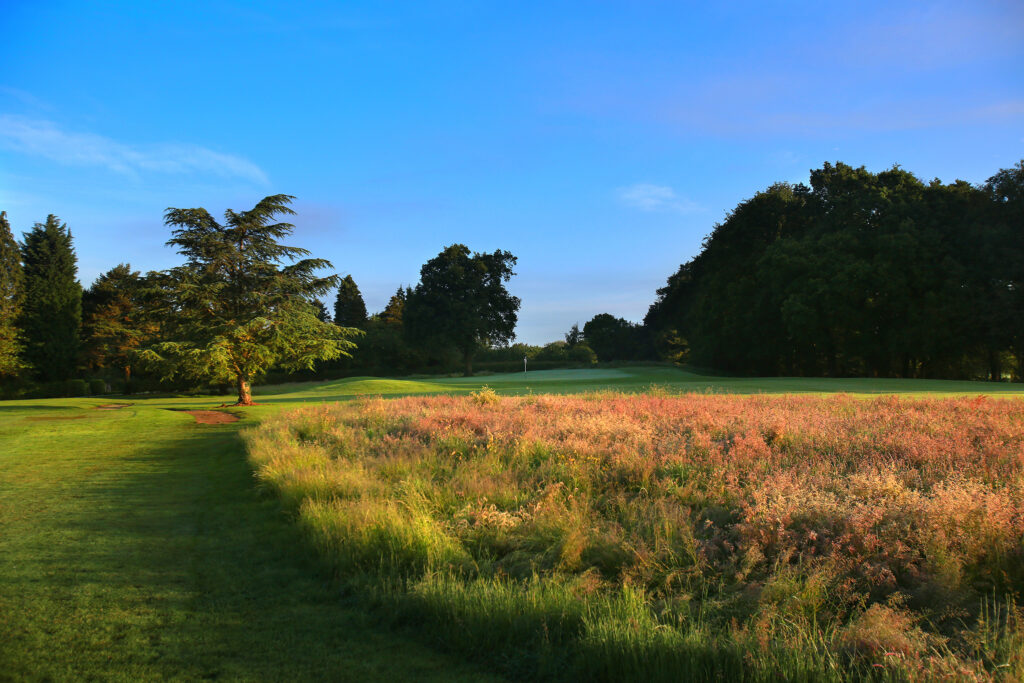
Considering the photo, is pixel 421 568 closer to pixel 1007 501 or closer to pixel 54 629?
pixel 54 629

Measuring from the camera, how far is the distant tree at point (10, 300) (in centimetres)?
3856

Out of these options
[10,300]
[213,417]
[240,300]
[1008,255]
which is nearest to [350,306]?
[10,300]

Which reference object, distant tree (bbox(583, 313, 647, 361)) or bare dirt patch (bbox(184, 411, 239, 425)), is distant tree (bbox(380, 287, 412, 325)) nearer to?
distant tree (bbox(583, 313, 647, 361))

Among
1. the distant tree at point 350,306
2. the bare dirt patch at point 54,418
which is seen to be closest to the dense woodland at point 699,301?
the bare dirt patch at point 54,418

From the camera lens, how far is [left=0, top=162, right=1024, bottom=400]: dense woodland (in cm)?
2298

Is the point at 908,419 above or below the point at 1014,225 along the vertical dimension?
below

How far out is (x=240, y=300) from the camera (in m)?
23.5

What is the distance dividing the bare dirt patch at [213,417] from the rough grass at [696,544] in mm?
9617

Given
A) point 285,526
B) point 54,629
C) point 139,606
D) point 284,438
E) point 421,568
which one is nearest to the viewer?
point 54,629

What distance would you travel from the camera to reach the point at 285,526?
629cm

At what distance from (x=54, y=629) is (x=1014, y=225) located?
145ft

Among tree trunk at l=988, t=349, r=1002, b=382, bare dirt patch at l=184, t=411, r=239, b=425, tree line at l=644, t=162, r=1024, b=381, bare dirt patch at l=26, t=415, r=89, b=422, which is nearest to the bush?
bare dirt patch at l=26, t=415, r=89, b=422

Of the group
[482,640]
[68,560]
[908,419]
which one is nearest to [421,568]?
[482,640]

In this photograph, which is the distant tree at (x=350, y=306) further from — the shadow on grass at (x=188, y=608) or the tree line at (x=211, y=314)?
the shadow on grass at (x=188, y=608)
